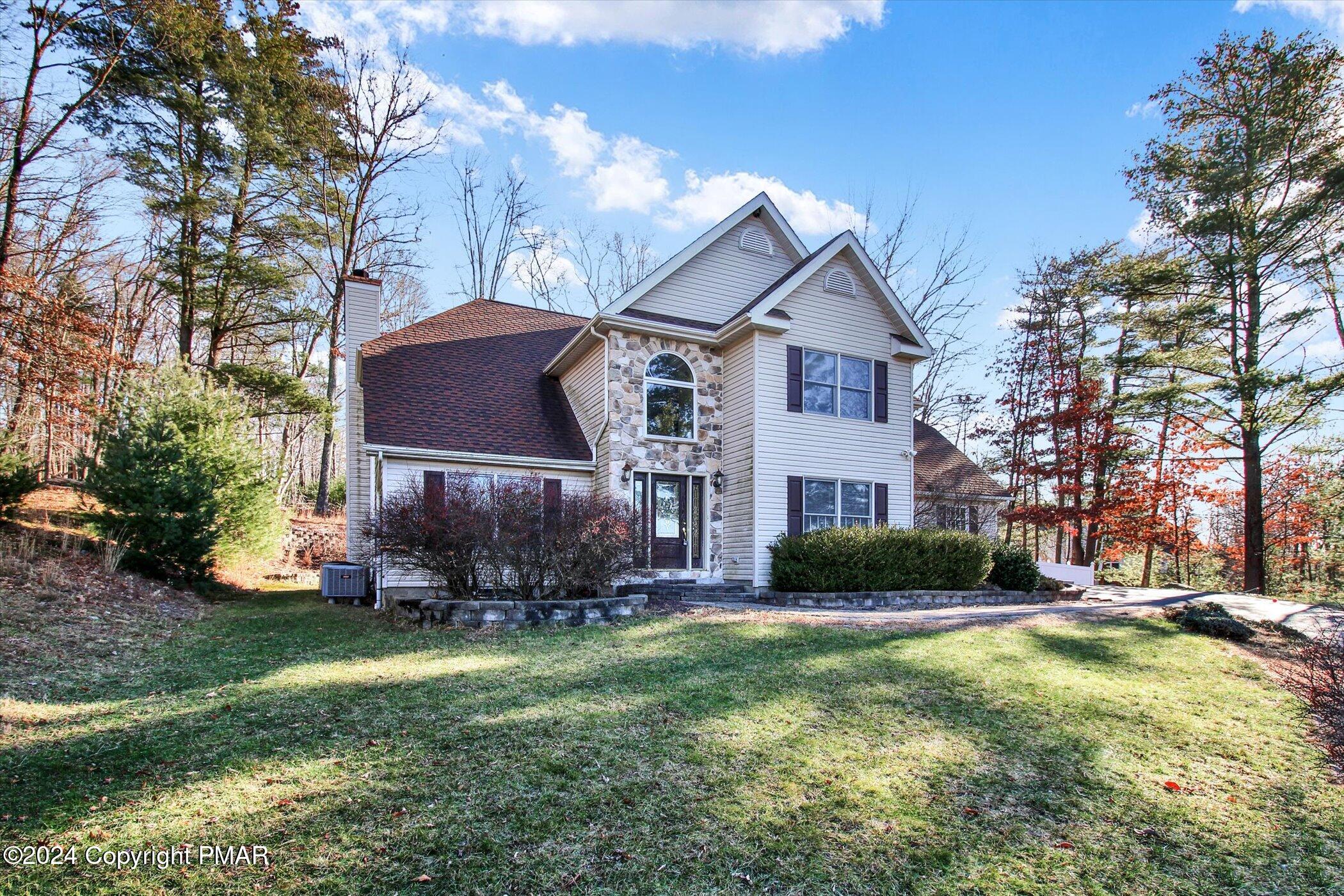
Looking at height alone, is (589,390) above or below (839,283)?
below

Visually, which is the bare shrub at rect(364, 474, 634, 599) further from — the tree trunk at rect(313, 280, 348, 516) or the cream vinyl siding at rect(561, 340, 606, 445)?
the tree trunk at rect(313, 280, 348, 516)

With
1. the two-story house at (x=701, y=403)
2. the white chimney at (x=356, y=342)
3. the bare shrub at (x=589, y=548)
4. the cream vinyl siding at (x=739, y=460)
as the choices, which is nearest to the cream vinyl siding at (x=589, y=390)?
the two-story house at (x=701, y=403)

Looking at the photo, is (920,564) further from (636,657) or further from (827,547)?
(636,657)

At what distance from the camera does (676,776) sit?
12.7 ft

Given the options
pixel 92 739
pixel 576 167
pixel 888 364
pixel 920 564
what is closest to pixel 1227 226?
pixel 888 364

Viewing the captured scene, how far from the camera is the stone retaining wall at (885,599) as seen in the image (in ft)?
37.7

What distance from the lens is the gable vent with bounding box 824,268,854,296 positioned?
45.5 feet

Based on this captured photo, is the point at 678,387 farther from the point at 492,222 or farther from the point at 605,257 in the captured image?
the point at 492,222

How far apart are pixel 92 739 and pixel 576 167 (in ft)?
75.0

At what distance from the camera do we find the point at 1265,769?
14.7 ft

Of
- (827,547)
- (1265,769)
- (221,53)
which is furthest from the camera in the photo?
(221,53)

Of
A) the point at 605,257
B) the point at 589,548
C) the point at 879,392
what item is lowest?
the point at 589,548

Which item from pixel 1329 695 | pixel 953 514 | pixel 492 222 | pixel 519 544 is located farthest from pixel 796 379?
pixel 492 222

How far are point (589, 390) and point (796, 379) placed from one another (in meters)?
4.18
